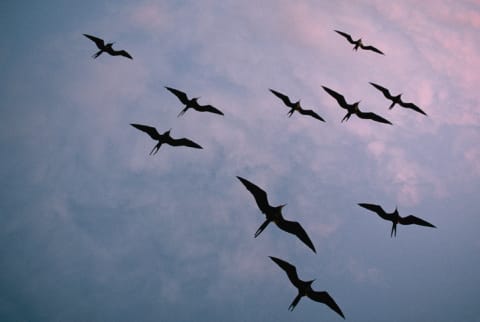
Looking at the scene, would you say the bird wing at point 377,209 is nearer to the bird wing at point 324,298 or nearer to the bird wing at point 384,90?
the bird wing at point 324,298

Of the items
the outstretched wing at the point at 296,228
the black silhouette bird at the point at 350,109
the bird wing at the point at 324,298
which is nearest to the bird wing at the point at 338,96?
the black silhouette bird at the point at 350,109

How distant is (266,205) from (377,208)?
8632 mm

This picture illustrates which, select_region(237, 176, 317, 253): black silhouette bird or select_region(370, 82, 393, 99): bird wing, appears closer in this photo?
select_region(237, 176, 317, 253): black silhouette bird

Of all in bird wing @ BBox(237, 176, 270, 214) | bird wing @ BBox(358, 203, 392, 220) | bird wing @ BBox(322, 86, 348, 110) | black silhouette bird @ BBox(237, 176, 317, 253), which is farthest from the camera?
bird wing @ BBox(322, 86, 348, 110)

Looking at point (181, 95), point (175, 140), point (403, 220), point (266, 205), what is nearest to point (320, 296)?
point (266, 205)

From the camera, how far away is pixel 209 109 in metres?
30.9

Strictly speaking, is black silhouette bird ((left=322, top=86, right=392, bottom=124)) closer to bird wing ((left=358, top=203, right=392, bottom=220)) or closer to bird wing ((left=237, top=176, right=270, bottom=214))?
bird wing ((left=358, top=203, right=392, bottom=220))

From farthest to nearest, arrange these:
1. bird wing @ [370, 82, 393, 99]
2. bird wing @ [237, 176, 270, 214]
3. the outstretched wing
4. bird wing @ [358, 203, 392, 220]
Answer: bird wing @ [370, 82, 393, 99] < bird wing @ [358, 203, 392, 220] < the outstretched wing < bird wing @ [237, 176, 270, 214]

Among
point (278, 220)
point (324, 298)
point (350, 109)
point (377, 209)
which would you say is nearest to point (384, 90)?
point (350, 109)

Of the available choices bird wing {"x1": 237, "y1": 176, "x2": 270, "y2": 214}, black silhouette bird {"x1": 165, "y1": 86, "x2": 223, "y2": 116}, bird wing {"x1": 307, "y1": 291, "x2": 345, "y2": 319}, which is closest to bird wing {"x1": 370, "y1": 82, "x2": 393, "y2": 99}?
black silhouette bird {"x1": 165, "y1": 86, "x2": 223, "y2": 116}

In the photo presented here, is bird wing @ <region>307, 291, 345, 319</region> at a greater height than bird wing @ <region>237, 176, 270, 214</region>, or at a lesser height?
lesser

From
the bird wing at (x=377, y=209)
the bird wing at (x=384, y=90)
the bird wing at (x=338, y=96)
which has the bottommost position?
the bird wing at (x=377, y=209)

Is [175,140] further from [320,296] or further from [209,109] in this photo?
[320,296]

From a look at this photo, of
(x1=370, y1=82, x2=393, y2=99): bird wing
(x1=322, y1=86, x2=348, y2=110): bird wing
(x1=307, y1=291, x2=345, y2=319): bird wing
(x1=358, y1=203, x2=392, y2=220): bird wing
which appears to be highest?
(x1=370, y1=82, x2=393, y2=99): bird wing
